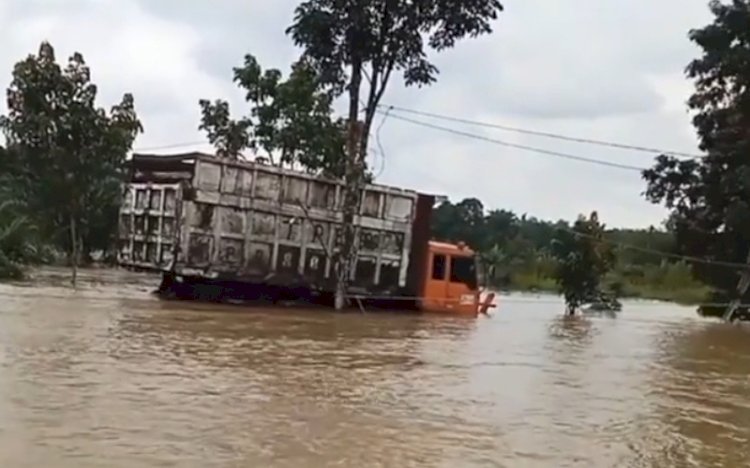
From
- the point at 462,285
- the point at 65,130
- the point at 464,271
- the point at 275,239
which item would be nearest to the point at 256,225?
the point at 275,239

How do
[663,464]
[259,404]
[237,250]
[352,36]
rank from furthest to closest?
[352,36], [237,250], [259,404], [663,464]

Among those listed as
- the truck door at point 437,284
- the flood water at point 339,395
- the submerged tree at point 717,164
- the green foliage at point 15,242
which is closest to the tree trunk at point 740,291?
the submerged tree at point 717,164

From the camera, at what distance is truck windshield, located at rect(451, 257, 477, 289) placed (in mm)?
21422

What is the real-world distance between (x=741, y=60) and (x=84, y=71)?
15200 millimetres

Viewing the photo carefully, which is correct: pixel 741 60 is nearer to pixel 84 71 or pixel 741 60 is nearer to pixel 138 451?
pixel 84 71

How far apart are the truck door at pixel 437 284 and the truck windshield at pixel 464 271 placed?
0.17 metres

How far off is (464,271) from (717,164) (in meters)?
7.84

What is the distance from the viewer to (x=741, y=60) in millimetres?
24547

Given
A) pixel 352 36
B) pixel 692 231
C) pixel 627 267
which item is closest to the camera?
pixel 352 36

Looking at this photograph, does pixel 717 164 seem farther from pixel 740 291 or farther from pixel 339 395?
pixel 339 395

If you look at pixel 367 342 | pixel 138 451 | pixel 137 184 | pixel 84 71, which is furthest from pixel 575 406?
pixel 84 71

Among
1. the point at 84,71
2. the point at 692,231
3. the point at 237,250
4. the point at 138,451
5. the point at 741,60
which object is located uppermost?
the point at 741,60

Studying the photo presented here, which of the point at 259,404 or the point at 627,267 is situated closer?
the point at 259,404

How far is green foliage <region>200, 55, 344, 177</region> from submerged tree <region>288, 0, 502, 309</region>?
157 centimetres
